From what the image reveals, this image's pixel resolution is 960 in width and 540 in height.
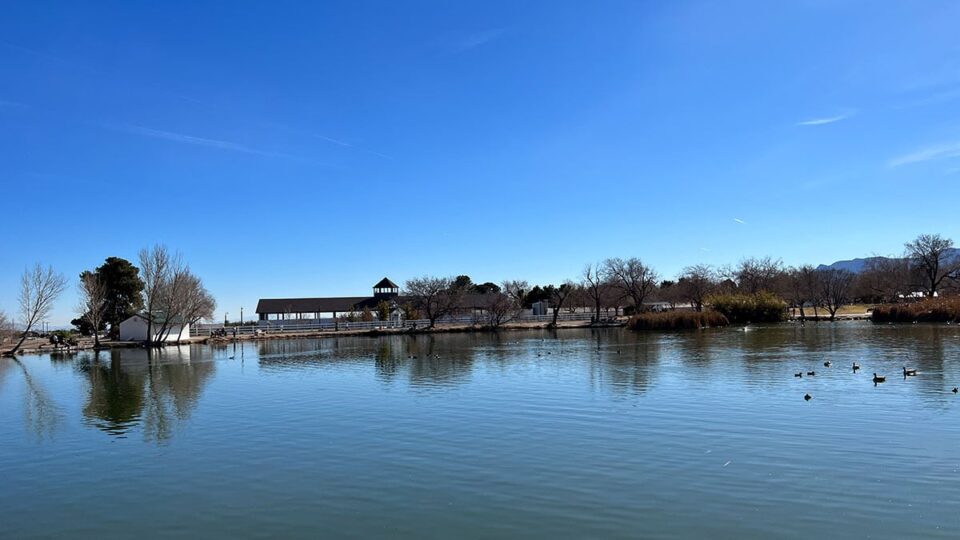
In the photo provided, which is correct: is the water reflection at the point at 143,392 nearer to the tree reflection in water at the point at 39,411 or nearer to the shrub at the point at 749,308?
the tree reflection in water at the point at 39,411

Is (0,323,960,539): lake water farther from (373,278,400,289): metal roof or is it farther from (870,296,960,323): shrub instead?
(373,278,400,289): metal roof

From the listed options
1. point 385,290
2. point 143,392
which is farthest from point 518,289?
point 143,392

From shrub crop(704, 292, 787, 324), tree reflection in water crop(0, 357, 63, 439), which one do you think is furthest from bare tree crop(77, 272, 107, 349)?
shrub crop(704, 292, 787, 324)

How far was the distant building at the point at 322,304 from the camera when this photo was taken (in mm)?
95625

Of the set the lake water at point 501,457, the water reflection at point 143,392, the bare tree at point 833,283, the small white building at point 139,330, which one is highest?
the bare tree at point 833,283

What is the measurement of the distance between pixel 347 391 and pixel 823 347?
87.7ft

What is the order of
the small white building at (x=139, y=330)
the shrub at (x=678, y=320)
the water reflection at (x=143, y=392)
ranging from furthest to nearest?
the small white building at (x=139, y=330)
the shrub at (x=678, y=320)
the water reflection at (x=143, y=392)

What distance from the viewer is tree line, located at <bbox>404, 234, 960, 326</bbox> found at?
76.6 metres

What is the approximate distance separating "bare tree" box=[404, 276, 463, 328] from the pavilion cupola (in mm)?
22333

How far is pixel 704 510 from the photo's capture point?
873 centimetres

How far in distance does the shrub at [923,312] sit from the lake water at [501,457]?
118ft

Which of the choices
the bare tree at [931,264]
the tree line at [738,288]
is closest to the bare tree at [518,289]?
the tree line at [738,288]

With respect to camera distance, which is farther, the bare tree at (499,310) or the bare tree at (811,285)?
the bare tree at (811,285)

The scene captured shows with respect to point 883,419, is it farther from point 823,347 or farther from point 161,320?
point 161,320
